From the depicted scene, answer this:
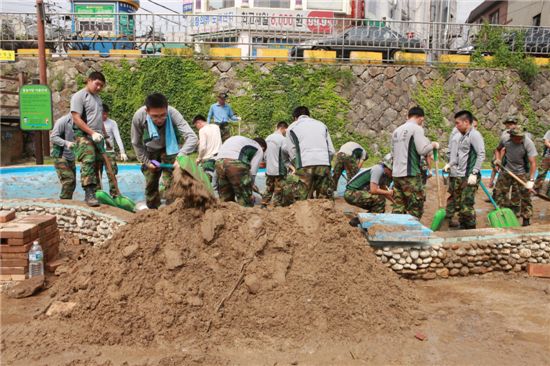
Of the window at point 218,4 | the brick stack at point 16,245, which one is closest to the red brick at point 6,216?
the brick stack at point 16,245

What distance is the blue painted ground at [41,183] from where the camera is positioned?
8212 mm

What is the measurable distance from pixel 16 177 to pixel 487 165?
35.2 feet

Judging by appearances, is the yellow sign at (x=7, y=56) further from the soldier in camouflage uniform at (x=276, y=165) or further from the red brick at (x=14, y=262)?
the red brick at (x=14, y=262)

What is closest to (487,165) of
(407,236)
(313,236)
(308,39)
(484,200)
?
(484,200)

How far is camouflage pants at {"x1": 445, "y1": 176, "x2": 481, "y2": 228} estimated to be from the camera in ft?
19.1

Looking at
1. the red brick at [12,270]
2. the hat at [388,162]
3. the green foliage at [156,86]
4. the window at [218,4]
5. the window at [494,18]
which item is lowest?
the red brick at [12,270]

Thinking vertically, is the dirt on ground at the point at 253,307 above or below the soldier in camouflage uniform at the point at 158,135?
below

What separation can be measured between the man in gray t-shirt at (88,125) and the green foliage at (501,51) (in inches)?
462

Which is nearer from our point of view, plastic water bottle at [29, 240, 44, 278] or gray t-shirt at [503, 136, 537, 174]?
plastic water bottle at [29, 240, 44, 278]

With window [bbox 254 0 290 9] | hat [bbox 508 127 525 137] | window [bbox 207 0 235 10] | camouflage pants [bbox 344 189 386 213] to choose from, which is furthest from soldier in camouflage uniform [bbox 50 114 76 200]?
window [bbox 207 0 235 10]

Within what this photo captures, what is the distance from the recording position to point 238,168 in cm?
567

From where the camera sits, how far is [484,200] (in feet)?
27.0

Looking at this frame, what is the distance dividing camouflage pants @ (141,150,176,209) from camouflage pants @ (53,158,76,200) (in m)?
1.42

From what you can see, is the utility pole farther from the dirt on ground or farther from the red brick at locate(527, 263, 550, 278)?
the red brick at locate(527, 263, 550, 278)
